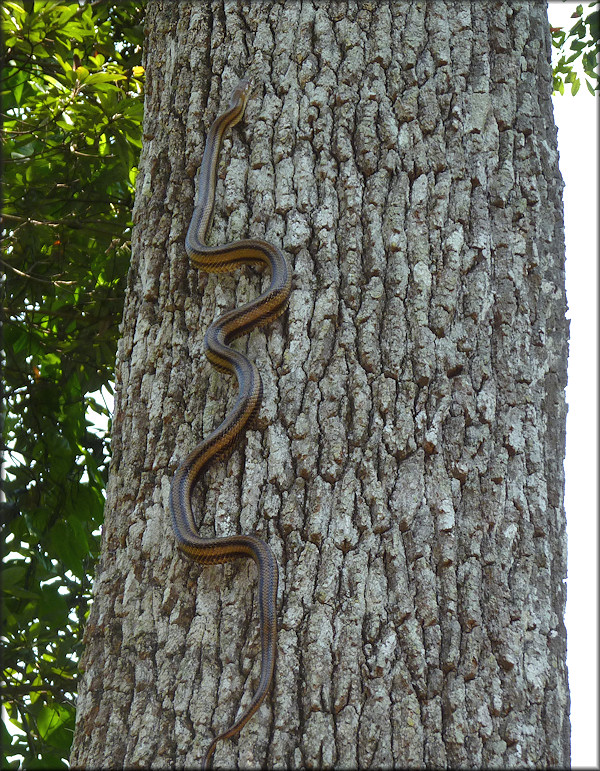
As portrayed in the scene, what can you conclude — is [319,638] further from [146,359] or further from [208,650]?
[146,359]

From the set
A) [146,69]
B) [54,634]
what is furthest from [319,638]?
[146,69]

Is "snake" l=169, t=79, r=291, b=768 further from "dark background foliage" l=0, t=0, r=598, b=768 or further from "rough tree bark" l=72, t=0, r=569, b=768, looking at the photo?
"dark background foliage" l=0, t=0, r=598, b=768

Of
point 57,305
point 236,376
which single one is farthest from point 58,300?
point 236,376

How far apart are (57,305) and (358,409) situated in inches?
92.8

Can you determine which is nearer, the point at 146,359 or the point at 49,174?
the point at 146,359

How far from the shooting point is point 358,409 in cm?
214

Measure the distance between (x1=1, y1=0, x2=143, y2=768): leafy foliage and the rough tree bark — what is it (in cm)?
115

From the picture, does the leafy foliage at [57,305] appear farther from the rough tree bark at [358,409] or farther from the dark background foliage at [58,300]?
the rough tree bark at [358,409]

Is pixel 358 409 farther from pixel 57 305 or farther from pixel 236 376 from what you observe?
pixel 57 305

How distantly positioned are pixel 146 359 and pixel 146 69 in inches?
51.8

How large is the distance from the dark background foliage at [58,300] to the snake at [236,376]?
1408 mm

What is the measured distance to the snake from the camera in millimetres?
1914

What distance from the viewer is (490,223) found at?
93.8 inches

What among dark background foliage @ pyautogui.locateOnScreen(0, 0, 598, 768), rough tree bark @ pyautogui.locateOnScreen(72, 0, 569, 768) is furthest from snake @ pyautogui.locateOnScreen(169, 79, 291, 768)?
dark background foliage @ pyautogui.locateOnScreen(0, 0, 598, 768)
